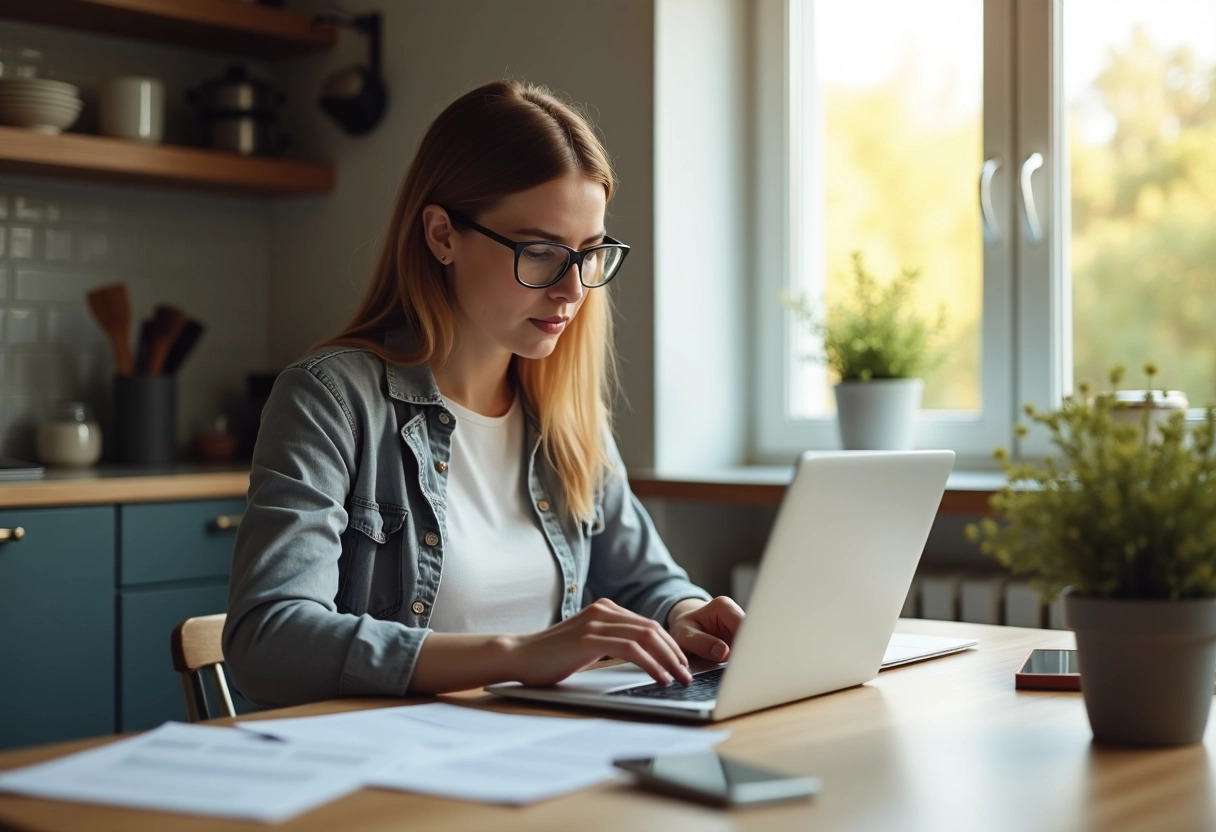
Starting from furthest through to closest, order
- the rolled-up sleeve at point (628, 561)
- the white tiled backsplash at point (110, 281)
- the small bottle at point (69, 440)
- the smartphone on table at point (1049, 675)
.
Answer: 1. the white tiled backsplash at point (110, 281)
2. the small bottle at point (69, 440)
3. the rolled-up sleeve at point (628, 561)
4. the smartphone on table at point (1049, 675)

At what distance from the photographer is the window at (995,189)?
234cm

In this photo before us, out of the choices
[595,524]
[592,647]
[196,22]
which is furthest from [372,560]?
[196,22]

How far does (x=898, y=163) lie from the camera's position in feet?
8.85

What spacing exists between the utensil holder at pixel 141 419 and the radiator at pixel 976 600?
1.49 m

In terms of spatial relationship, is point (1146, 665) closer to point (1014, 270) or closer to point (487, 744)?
point (487, 744)

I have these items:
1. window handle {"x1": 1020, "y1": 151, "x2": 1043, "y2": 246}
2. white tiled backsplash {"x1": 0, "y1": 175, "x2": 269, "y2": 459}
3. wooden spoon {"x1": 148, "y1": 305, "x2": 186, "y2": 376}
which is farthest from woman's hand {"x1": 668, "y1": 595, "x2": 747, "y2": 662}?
white tiled backsplash {"x1": 0, "y1": 175, "x2": 269, "y2": 459}

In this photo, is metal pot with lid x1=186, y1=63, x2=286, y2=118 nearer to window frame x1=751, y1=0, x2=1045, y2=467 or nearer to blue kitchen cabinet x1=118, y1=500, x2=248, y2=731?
blue kitchen cabinet x1=118, y1=500, x2=248, y2=731

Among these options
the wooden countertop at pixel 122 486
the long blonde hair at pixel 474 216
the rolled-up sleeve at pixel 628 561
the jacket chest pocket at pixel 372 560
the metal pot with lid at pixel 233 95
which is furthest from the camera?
the metal pot with lid at pixel 233 95

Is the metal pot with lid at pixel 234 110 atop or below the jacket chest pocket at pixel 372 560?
atop

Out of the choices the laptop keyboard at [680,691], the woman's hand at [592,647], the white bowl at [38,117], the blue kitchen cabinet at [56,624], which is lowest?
the blue kitchen cabinet at [56,624]

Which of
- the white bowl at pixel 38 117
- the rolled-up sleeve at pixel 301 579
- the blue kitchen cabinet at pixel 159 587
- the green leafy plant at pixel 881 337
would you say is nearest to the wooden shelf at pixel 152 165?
the white bowl at pixel 38 117

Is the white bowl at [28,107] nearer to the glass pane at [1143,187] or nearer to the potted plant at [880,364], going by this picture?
the potted plant at [880,364]

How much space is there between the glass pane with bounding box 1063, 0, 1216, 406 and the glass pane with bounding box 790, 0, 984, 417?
195 millimetres

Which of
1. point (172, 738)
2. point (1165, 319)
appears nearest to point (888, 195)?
point (1165, 319)
